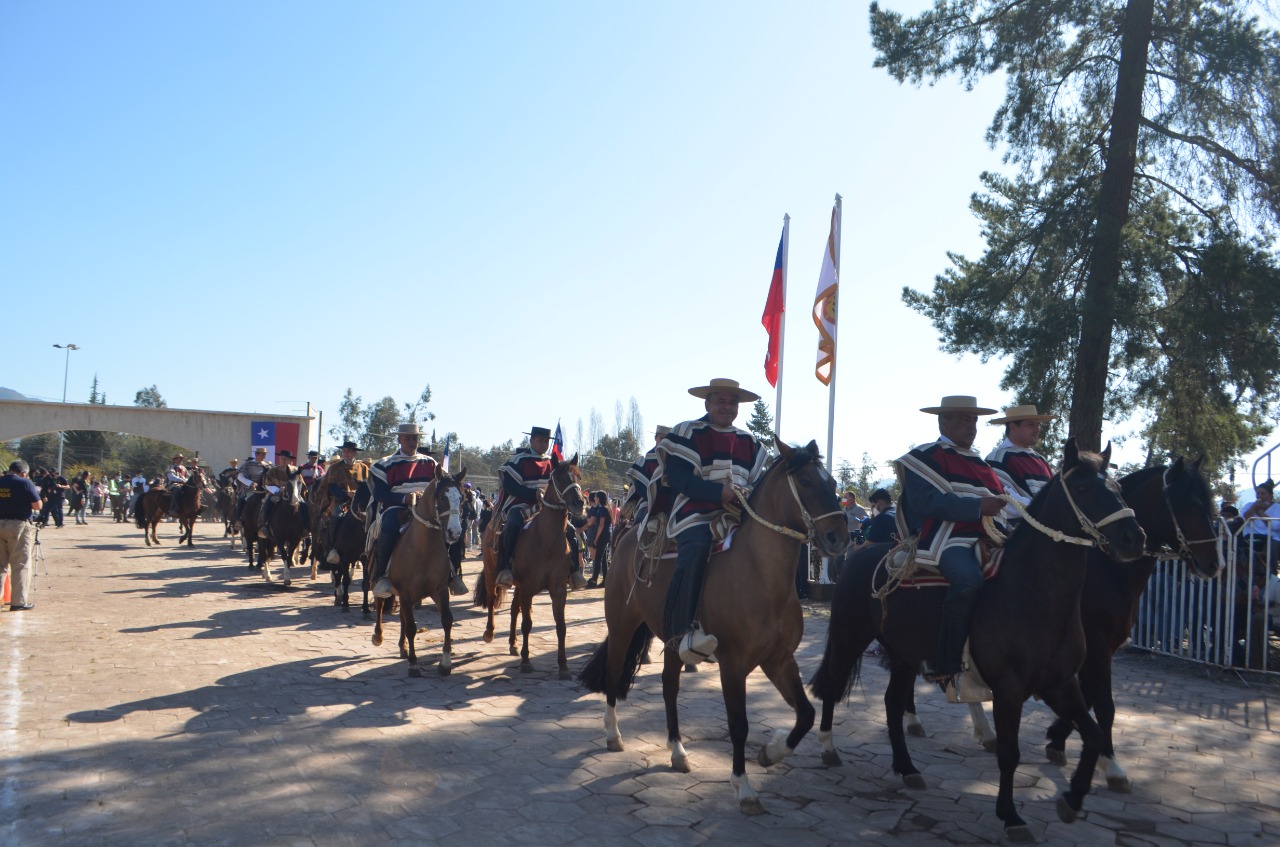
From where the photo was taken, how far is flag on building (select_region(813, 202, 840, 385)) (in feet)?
51.4

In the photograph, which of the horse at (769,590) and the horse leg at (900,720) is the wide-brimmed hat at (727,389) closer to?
the horse at (769,590)

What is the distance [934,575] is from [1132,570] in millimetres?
1895

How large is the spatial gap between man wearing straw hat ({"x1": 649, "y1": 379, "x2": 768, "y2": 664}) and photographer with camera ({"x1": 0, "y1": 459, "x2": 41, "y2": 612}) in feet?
35.9

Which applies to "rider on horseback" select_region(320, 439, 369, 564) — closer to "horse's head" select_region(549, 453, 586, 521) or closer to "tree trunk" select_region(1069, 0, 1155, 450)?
"horse's head" select_region(549, 453, 586, 521)

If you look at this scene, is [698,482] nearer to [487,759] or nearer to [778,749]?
[778,749]

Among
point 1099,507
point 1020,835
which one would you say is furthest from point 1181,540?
point 1020,835

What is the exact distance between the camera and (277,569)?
20812mm

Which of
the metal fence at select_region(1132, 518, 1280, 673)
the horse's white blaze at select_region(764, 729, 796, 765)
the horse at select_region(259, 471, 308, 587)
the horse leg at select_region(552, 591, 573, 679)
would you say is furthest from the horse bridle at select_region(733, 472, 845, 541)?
the horse at select_region(259, 471, 308, 587)

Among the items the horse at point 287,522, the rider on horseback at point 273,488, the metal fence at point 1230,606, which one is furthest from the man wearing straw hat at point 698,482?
the rider on horseback at point 273,488

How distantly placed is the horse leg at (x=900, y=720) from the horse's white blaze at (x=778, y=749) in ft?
2.65

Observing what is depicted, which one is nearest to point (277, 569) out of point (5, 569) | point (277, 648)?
point (5, 569)

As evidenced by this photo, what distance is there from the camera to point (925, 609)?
6.05 metres

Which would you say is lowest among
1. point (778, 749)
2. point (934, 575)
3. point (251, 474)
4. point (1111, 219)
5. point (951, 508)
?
point (778, 749)

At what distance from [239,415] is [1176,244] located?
156ft
